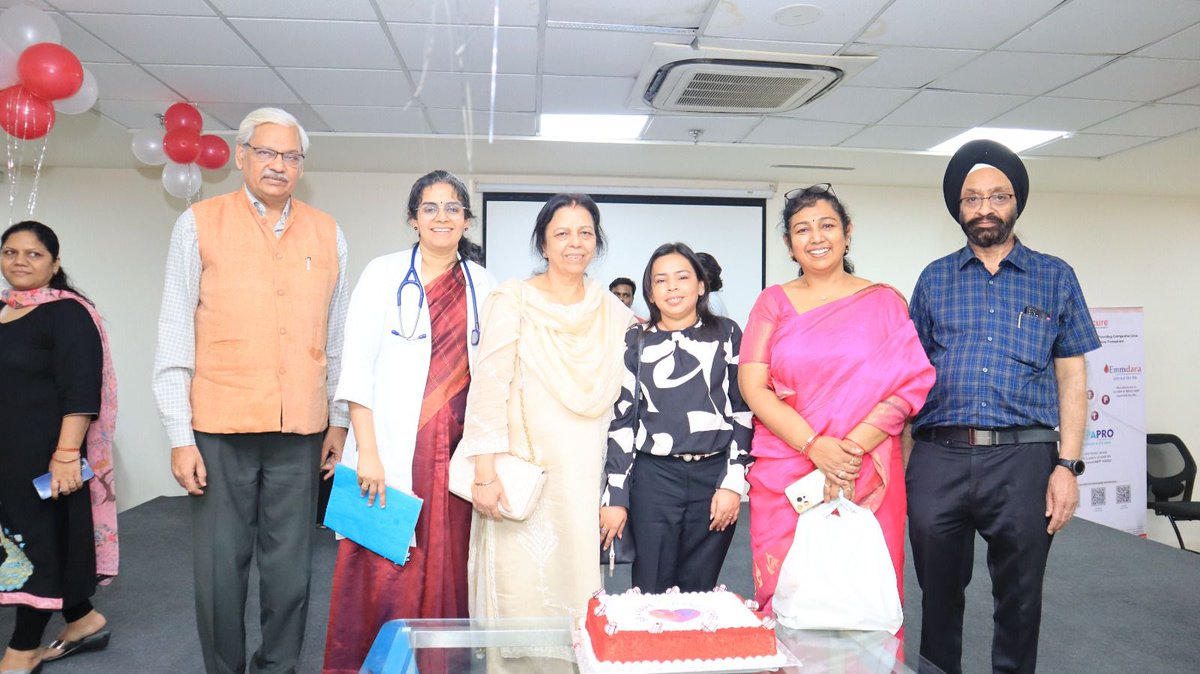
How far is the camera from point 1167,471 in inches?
222

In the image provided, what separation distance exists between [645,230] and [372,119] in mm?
2363

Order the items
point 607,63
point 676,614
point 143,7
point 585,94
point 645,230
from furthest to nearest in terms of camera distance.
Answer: point 645,230
point 585,94
point 607,63
point 143,7
point 676,614

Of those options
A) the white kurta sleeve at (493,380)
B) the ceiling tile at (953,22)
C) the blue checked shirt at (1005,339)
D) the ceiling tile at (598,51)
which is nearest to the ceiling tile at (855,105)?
the ceiling tile at (953,22)

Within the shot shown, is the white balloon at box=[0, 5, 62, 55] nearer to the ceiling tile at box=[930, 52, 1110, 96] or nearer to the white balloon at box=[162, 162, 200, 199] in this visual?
the white balloon at box=[162, 162, 200, 199]

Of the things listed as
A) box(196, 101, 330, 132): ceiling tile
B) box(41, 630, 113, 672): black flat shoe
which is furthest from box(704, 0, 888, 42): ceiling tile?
box(41, 630, 113, 672): black flat shoe

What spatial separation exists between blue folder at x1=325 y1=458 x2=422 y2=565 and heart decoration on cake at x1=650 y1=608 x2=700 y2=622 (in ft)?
2.64

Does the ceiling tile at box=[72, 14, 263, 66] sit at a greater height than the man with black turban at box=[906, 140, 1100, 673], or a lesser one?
greater

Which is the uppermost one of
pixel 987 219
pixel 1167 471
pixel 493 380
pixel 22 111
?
pixel 22 111

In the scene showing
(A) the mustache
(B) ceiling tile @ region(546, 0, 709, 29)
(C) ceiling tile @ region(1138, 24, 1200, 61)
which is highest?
(B) ceiling tile @ region(546, 0, 709, 29)

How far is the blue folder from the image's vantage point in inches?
76.4

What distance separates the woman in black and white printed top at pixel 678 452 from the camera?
1.94m

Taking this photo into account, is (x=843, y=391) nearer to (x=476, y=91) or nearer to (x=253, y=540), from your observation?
(x=253, y=540)

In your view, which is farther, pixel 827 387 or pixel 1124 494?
pixel 1124 494

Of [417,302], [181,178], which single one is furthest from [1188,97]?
[181,178]
